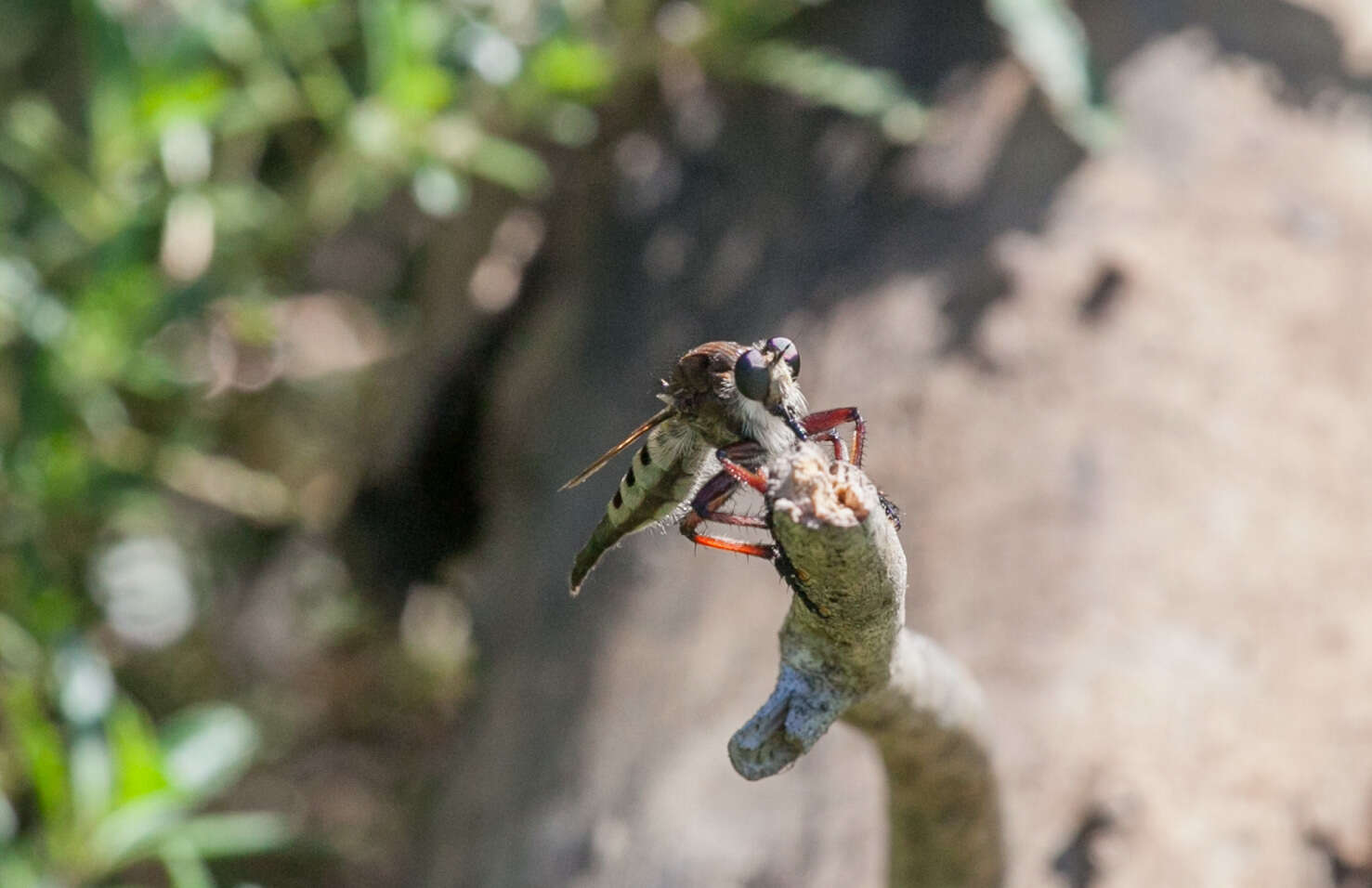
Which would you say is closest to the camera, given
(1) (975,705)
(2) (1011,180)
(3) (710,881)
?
(1) (975,705)

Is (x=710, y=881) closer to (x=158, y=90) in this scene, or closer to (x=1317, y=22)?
(x=158, y=90)

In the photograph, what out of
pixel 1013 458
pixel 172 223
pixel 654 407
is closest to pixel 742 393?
pixel 1013 458

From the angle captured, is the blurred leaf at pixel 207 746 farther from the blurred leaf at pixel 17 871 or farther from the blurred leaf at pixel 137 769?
the blurred leaf at pixel 17 871

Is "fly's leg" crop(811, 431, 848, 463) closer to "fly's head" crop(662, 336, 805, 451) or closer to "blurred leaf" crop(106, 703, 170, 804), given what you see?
"fly's head" crop(662, 336, 805, 451)

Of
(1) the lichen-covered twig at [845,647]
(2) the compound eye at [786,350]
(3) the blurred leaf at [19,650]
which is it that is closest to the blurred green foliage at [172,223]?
(3) the blurred leaf at [19,650]

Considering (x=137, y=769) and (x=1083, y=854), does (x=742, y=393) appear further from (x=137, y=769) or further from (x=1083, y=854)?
(x=137, y=769)

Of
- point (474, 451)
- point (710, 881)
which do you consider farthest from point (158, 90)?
point (710, 881)

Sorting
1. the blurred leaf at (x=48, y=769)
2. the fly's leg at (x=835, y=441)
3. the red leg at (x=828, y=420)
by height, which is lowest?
the fly's leg at (x=835, y=441)
